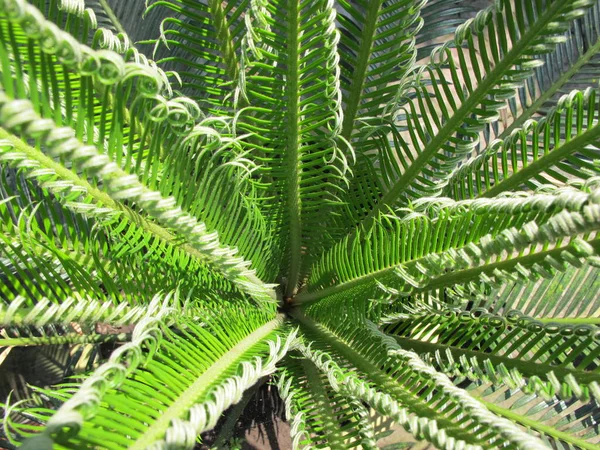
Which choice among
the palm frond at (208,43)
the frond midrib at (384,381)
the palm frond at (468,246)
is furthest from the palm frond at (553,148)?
the palm frond at (208,43)

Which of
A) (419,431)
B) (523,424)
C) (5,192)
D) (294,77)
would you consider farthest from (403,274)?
(5,192)

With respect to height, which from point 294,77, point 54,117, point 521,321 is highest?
point 294,77

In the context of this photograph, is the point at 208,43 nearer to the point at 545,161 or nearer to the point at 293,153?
the point at 293,153

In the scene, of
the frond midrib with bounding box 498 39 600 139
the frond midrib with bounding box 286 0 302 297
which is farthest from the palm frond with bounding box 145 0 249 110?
the frond midrib with bounding box 498 39 600 139

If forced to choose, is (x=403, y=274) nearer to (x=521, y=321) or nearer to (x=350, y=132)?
(x=521, y=321)

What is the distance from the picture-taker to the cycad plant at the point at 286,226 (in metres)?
0.48

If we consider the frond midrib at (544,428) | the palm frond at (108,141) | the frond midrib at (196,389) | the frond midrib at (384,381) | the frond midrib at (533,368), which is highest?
the palm frond at (108,141)

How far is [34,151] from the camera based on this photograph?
1.72 ft

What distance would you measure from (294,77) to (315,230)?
43 cm

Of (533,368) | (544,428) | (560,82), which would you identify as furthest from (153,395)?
(560,82)

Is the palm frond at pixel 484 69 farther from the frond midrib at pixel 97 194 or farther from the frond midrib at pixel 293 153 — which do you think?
the frond midrib at pixel 97 194

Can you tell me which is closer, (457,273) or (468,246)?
(468,246)

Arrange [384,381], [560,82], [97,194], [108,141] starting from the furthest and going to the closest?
[560,82], [384,381], [97,194], [108,141]

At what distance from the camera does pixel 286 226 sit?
1.04 m
